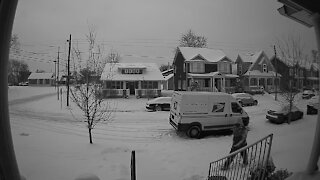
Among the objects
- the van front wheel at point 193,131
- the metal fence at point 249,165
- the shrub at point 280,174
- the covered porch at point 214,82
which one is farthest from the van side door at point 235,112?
the shrub at point 280,174

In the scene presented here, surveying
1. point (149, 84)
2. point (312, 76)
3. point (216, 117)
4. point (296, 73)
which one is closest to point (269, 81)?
point (296, 73)

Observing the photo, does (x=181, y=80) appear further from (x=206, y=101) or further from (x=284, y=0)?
(x=284, y=0)

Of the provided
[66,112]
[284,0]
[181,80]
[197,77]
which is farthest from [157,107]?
[284,0]

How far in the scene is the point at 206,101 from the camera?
4578 mm

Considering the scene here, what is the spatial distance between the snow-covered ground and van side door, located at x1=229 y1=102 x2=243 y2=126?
17cm

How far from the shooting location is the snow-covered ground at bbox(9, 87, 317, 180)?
1.91 metres

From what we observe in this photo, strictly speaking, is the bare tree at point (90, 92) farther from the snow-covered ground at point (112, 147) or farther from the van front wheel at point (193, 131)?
the van front wheel at point (193, 131)

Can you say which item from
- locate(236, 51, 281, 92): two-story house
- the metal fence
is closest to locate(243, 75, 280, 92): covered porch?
locate(236, 51, 281, 92): two-story house

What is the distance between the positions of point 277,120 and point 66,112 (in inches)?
169

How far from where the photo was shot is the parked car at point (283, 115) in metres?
2.24

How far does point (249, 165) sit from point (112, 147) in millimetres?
2203

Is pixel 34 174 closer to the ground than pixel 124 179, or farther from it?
farther from it

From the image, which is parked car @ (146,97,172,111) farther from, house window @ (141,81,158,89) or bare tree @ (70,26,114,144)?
house window @ (141,81,158,89)

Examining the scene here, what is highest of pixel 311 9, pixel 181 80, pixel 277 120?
pixel 311 9
